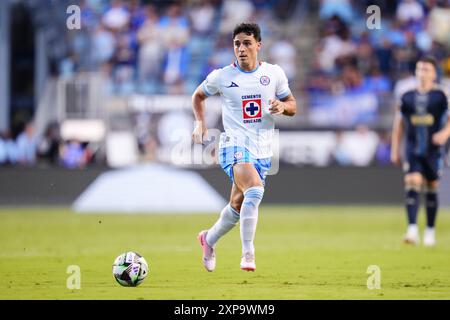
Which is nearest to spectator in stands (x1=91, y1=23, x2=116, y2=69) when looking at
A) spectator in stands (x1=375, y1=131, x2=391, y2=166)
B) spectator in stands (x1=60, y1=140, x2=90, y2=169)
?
spectator in stands (x1=60, y1=140, x2=90, y2=169)

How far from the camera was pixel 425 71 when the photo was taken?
14.4 meters

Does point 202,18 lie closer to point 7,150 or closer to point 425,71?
point 7,150

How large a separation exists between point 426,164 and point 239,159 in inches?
211

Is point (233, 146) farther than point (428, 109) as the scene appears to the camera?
No

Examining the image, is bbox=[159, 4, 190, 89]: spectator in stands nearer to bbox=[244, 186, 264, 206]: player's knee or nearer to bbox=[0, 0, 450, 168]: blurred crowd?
bbox=[0, 0, 450, 168]: blurred crowd

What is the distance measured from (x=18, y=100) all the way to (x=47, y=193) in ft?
21.0

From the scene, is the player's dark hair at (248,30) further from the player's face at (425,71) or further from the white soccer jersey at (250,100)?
the player's face at (425,71)

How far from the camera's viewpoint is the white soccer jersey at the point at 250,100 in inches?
394

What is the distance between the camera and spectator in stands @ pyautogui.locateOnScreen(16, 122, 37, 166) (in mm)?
23531

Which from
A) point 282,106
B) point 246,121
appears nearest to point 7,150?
point 246,121

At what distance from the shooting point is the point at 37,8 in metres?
26.4

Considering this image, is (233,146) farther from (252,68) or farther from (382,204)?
(382,204)

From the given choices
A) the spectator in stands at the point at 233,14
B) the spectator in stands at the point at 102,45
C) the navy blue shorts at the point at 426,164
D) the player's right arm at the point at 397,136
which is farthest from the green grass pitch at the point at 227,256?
the spectator in stands at the point at 233,14

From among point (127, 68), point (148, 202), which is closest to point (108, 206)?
point (148, 202)
